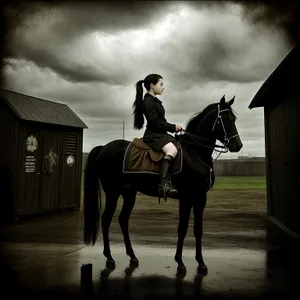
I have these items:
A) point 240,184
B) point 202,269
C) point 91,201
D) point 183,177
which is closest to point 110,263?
point 91,201

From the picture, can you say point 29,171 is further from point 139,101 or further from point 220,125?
point 220,125

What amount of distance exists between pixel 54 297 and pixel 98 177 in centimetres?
150

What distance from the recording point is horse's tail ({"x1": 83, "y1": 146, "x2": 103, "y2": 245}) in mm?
3428

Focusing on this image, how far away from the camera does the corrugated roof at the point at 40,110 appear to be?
6.75 metres

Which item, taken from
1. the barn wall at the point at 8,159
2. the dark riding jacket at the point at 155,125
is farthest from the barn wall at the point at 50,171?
the dark riding jacket at the point at 155,125

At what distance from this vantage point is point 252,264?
11.5 ft

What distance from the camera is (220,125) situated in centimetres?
330

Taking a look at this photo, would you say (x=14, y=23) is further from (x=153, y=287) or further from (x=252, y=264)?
(x=252, y=264)

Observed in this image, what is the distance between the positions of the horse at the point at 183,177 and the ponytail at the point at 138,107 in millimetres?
311

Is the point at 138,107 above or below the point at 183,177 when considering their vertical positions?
above

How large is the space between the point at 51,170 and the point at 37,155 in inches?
21.3

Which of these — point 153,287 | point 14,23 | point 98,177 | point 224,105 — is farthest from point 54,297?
point 14,23

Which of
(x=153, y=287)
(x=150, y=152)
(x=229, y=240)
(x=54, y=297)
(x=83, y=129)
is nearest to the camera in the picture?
(x=54, y=297)

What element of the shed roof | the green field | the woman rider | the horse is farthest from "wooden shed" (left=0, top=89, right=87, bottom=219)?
the green field
